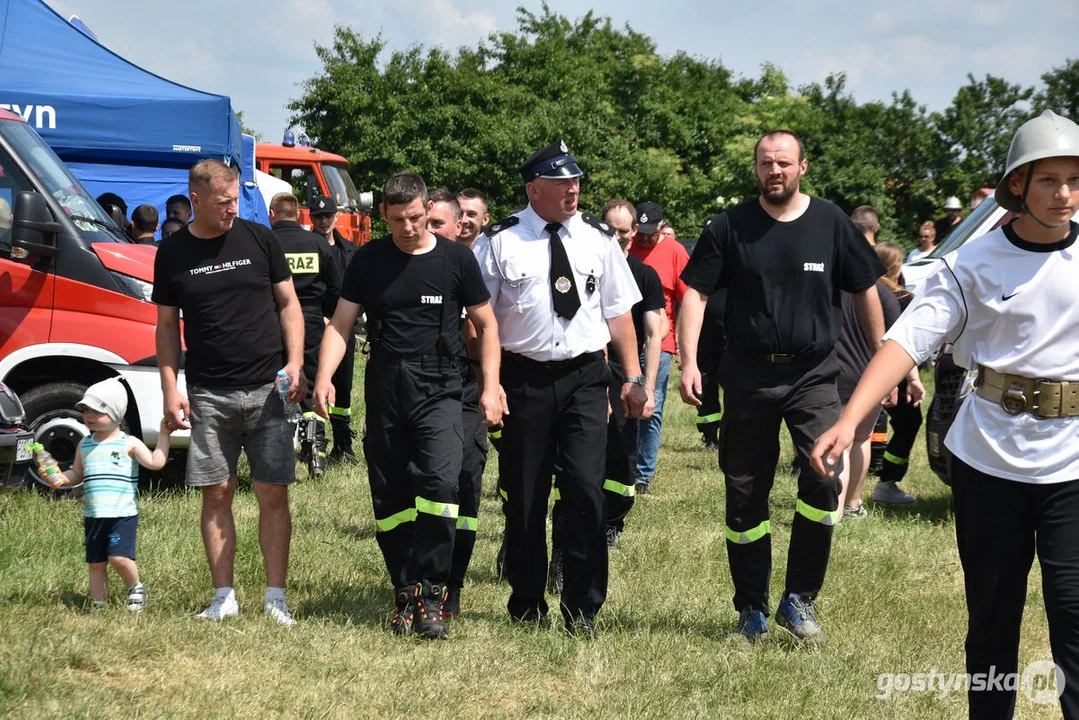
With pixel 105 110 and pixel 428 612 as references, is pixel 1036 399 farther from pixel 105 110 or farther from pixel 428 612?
Answer: pixel 105 110

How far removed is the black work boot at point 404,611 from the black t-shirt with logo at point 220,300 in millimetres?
1182

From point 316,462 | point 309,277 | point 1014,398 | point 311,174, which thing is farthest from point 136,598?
point 311,174

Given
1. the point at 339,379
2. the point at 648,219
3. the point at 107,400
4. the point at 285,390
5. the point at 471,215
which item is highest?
the point at 648,219

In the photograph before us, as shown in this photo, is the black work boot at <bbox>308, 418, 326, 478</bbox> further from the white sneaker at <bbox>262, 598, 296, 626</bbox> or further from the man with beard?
the white sneaker at <bbox>262, 598, 296, 626</bbox>

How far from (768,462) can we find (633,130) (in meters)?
40.5

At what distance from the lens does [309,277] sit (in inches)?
408

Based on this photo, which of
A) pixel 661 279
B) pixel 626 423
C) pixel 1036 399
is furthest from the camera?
pixel 661 279

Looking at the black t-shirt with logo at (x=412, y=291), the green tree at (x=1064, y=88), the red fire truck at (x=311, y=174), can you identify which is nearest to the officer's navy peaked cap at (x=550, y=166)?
the black t-shirt with logo at (x=412, y=291)

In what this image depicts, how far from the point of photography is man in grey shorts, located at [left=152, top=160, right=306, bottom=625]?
5887 millimetres

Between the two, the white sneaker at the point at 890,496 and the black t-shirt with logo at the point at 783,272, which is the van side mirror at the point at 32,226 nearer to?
the black t-shirt with logo at the point at 783,272

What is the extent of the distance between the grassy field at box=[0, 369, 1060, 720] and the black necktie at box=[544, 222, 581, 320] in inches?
58.3

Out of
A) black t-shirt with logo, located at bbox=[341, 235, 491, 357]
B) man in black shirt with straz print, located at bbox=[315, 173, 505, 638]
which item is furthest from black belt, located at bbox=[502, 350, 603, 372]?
black t-shirt with logo, located at bbox=[341, 235, 491, 357]

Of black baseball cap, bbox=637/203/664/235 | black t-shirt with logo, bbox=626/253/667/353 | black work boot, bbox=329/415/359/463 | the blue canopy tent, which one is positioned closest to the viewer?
black t-shirt with logo, bbox=626/253/667/353

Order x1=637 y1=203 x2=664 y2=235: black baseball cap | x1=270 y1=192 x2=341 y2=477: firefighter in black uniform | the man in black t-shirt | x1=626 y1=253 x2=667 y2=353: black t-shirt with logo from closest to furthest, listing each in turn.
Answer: the man in black t-shirt, x1=626 y1=253 x2=667 y2=353: black t-shirt with logo, x1=637 y1=203 x2=664 y2=235: black baseball cap, x1=270 y1=192 x2=341 y2=477: firefighter in black uniform
